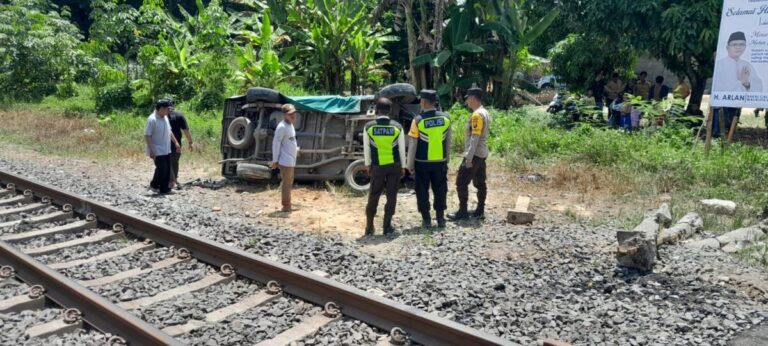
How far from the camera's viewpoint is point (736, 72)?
11.0 metres

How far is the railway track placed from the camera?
4996mm

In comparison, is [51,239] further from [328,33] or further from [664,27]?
[328,33]

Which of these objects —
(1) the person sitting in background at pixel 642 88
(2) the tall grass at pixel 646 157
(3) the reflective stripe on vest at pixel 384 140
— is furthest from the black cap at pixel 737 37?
(1) the person sitting in background at pixel 642 88

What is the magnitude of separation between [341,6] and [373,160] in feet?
40.9

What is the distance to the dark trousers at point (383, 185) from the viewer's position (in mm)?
8125

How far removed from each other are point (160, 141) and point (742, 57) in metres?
9.13

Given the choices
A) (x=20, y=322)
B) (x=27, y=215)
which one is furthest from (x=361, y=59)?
(x=20, y=322)

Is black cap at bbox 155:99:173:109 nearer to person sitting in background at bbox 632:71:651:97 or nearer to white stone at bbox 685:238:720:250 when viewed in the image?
white stone at bbox 685:238:720:250

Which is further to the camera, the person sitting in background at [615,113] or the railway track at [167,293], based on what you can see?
the person sitting in background at [615,113]

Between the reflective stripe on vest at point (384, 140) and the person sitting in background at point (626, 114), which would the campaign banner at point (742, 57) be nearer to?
the person sitting in background at point (626, 114)

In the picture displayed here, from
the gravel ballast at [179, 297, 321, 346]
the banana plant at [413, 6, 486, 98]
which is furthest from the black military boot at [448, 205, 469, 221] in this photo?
the banana plant at [413, 6, 486, 98]

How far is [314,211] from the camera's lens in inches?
376

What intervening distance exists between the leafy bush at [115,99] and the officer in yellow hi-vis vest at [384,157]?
1578cm

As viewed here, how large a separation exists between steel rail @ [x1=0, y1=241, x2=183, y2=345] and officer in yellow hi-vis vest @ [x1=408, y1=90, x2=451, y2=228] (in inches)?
160
